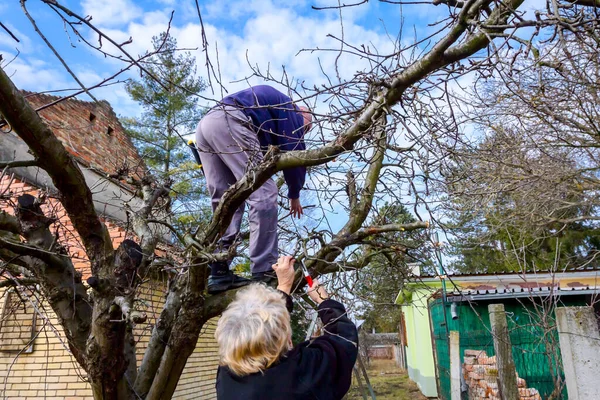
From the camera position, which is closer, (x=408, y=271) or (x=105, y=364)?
(x=105, y=364)

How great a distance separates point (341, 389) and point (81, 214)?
6.00 feet

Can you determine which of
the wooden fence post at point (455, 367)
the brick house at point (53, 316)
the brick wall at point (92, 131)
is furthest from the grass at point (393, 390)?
the brick wall at point (92, 131)

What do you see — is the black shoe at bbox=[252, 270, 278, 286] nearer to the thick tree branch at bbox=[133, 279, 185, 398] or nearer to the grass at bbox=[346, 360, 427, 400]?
the thick tree branch at bbox=[133, 279, 185, 398]

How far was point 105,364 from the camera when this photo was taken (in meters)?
2.69

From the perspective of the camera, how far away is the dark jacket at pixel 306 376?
159cm

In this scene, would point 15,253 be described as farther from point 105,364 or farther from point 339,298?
point 339,298

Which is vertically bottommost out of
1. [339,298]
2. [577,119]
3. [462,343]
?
[462,343]

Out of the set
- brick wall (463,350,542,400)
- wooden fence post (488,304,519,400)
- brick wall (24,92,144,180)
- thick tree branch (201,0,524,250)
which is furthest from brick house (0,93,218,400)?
brick wall (463,350,542,400)

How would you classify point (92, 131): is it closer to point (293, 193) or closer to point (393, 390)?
point (293, 193)

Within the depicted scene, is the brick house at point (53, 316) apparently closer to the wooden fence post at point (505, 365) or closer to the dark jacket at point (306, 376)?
the dark jacket at point (306, 376)

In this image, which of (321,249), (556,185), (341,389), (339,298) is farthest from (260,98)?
(556,185)

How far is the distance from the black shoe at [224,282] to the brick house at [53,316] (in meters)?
1.02

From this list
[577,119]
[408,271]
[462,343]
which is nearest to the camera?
[408,271]

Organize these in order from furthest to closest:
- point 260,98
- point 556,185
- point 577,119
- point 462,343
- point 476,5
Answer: point 462,343
point 556,185
point 577,119
point 260,98
point 476,5
